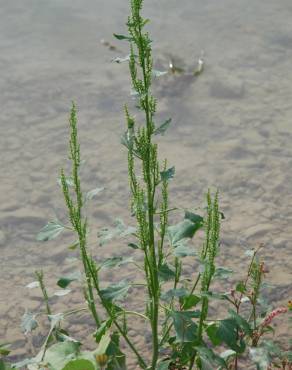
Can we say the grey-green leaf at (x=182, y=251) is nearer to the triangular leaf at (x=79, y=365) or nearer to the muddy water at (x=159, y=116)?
the triangular leaf at (x=79, y=365)

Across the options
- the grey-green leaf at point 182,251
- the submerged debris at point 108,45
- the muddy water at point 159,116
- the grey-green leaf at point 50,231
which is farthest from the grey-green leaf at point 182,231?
the submerged debris at point 108,45

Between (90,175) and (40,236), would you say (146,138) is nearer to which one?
(40,236)

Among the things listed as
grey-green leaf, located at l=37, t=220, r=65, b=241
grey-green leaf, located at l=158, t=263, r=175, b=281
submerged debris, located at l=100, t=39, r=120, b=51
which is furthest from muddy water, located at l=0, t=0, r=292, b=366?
grey-green leaf, located at l=158, t=263, r=175, b=281

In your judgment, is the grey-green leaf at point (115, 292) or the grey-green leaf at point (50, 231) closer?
the grey-green leaf at point (115, 292)

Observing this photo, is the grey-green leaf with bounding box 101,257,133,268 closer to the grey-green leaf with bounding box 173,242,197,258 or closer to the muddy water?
the grey-green leaf with bounding box 173,242,197,258

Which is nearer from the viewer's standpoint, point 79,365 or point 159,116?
point 79,365

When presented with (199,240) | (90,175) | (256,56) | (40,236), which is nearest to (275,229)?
(199,240)

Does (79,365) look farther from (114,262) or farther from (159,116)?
(159,116)

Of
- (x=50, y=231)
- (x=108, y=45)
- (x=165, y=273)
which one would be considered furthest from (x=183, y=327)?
(x=108, y=45)
